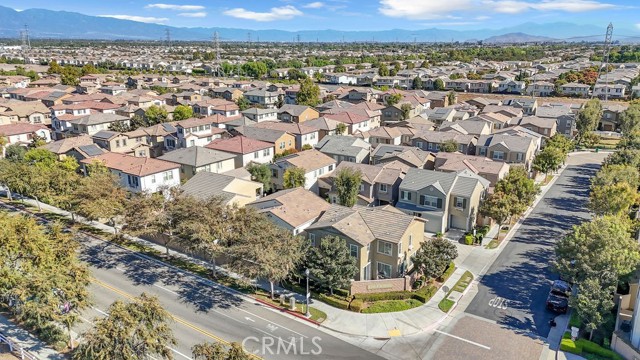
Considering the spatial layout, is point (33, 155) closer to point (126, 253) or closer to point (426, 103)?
point (126, 253)

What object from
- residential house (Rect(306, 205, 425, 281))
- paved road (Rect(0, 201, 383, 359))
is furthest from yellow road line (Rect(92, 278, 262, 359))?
residential house (Rect(306, 205, 425, 281))

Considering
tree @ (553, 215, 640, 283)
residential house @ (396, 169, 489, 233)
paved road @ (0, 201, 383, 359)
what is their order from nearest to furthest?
paved road @ (0, 201, 383, 359) < tree @ (553, 215, 640, 283) < residential house @ (396, 169, 489, 233)

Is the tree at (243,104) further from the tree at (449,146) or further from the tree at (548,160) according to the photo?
the tree at (548,160)

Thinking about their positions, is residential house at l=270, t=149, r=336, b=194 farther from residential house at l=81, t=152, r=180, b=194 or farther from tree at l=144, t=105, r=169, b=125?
tree at l=144, t=105, r=169, b=125

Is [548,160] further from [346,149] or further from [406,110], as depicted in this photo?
[406,110]

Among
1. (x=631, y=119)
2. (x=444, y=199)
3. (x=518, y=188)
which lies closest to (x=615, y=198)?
(x=518, y=188)

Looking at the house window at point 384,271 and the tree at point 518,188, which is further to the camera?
the tree at point 518,188

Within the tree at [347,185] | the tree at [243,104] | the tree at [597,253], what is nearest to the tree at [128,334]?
the tree at [347,185]
